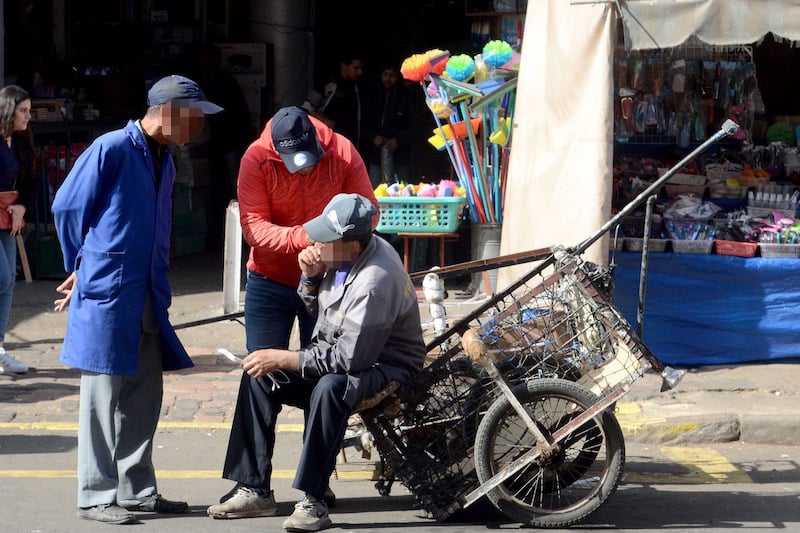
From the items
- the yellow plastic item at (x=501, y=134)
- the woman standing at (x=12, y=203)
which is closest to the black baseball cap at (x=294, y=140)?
Answer: the woman standing at (x=12, y=203)

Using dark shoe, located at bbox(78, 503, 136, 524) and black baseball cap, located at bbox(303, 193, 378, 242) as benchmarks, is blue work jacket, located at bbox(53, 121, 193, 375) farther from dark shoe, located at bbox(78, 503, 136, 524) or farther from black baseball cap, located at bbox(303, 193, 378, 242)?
black baseball cap, located at bbox(303, 193, 378, 242)

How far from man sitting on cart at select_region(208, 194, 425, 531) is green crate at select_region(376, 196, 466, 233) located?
361 centimetres

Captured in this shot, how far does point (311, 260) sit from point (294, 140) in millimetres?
536

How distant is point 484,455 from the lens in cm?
480

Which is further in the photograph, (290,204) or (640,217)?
(640,217)

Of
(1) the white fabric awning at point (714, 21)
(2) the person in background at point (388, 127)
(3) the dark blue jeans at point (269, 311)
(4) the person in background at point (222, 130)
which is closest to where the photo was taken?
(3) the dark blue jeans at point (269, 311)

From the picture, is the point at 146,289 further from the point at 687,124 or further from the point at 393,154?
the point at 393,154

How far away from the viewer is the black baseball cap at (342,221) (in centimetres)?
463

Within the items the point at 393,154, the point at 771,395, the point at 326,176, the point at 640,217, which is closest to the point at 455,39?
the point at 393,154

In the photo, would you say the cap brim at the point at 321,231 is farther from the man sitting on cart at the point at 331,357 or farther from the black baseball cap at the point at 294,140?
the black baseball cap at the point at 294,140

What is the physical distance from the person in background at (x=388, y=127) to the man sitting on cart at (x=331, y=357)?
587 centimetres

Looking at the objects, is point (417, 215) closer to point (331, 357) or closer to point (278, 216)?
point (278, 216)

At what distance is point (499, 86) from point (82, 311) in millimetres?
4206

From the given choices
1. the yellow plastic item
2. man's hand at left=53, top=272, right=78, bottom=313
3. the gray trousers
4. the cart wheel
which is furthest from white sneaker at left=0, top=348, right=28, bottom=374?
the cart wheel
